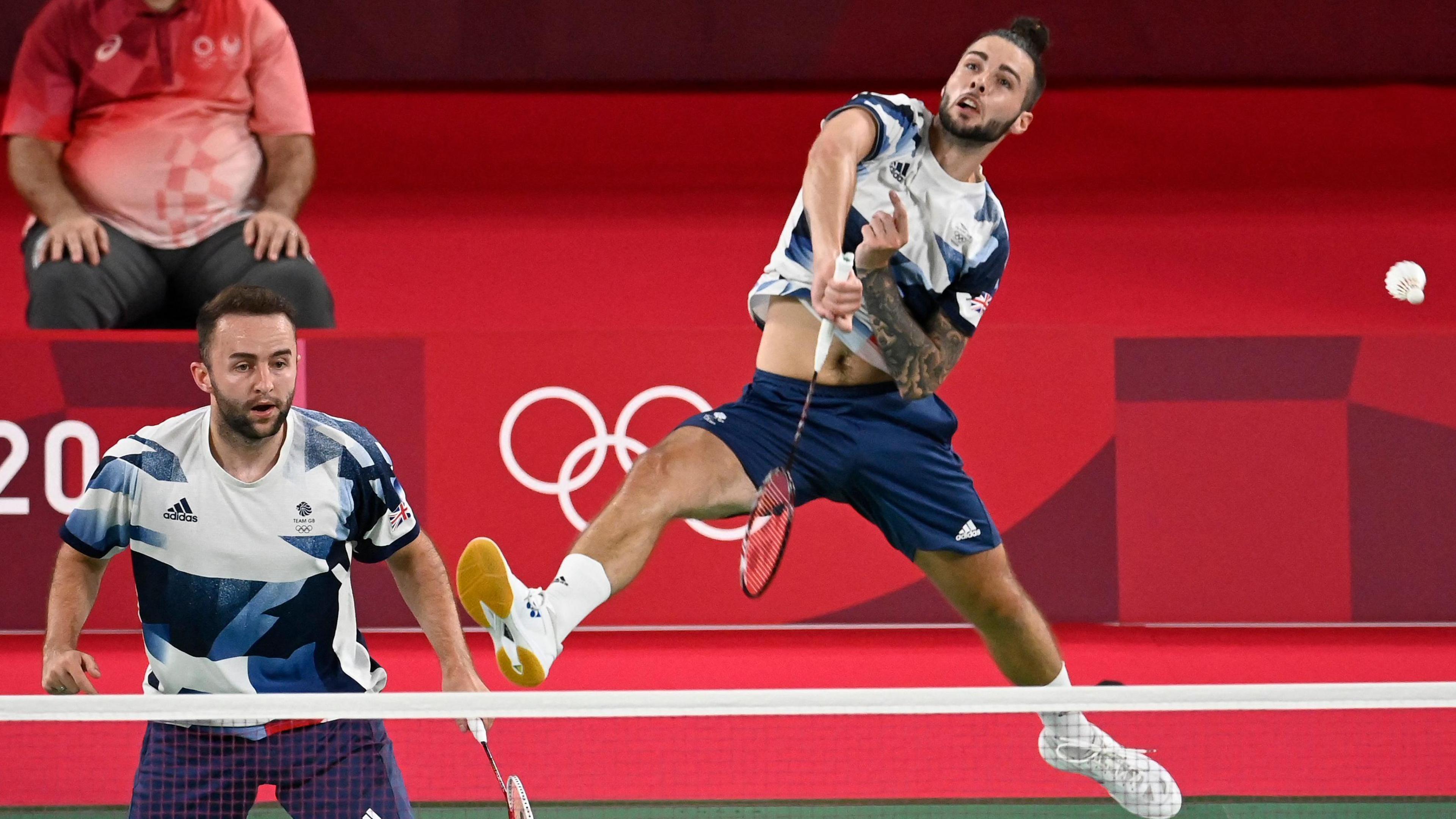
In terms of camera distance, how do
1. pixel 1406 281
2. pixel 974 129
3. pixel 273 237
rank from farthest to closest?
1. pixel 273 237
2. pixel 1406 281
3. pixel 974 129

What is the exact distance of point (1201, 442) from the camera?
594 centimetres

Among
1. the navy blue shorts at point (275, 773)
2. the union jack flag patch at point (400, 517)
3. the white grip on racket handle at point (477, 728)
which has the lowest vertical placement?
the navy blue shorts at point (275, 773)

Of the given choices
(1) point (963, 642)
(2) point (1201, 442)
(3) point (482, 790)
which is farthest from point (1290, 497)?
(3) point (482, 790)

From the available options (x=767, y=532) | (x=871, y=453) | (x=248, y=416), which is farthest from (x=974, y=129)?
(x=248, y=416)

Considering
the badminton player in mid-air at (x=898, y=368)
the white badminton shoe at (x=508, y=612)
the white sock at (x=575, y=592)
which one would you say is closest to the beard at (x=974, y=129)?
the badminton player in mid-air at (x=898, y=368)

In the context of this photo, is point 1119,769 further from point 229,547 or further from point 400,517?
point 229,547

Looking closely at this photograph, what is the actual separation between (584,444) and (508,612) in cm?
246

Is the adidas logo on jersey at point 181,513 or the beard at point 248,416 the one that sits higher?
the beard at point 248,416

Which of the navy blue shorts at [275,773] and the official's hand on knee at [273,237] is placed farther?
the official's hand on knee at [273,237]

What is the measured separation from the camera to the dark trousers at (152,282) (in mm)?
6012

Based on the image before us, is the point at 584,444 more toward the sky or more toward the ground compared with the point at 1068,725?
more toward the sky

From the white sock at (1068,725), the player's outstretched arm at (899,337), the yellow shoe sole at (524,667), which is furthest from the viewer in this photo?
the white sock at (1068,725)

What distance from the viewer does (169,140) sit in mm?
6465

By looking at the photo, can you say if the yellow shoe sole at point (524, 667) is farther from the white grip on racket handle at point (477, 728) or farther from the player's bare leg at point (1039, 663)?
the player's bare leg at point (1039, 663)
